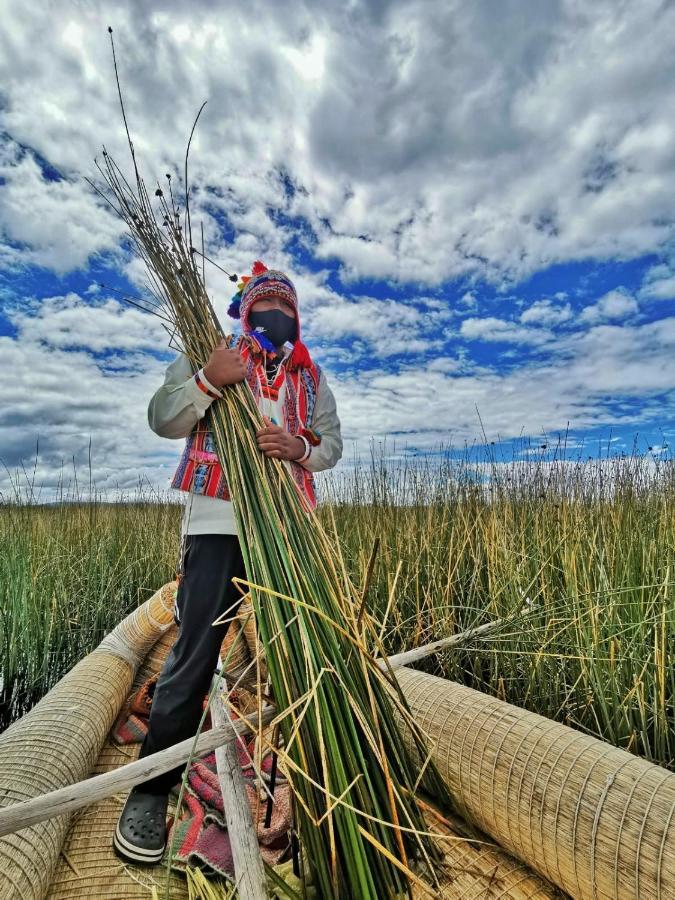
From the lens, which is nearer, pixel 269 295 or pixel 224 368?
pixel 224 368

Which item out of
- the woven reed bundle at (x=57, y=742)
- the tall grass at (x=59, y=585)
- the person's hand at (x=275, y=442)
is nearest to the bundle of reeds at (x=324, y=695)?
the person's hand at (x=275, y=442)

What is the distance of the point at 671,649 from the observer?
1.66 metres

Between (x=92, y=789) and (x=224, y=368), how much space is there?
0.90 meters

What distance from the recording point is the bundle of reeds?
753 millimetres

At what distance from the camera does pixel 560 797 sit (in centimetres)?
106

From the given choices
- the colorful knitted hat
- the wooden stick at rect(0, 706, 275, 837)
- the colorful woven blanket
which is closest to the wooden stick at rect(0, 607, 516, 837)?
the wooden stick at rect(0, 706, 275, 837)

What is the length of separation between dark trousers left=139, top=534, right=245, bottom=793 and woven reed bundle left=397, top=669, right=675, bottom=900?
627 mm

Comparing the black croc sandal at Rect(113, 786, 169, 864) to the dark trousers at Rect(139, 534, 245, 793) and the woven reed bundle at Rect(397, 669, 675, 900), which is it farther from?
the woven reed bundle at Rect(397, 669, 675, 900)

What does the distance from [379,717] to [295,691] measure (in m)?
0.16

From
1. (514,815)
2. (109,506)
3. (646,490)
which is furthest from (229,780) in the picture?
(109,506)

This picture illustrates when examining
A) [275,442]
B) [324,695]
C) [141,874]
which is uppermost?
[275,442]

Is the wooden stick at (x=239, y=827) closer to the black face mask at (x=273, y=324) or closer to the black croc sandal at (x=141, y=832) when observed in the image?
the black croc sandal at (x=141, y=832)

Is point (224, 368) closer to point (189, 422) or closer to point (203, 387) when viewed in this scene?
point (203, 387)

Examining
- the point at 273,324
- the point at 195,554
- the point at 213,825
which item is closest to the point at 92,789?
the point at 195,554
